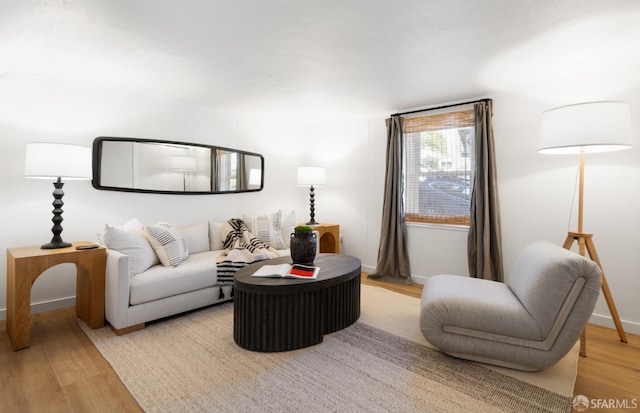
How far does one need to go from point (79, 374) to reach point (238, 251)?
1.60m

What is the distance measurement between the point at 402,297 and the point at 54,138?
384 centimetres

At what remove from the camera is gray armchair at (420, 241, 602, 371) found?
1873 mm

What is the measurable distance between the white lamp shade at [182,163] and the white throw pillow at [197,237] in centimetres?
73

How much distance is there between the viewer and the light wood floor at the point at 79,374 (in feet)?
5.62

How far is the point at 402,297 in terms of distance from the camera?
3.50m

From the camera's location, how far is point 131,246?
272 centimetres

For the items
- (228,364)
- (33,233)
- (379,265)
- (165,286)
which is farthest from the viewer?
(379,265)

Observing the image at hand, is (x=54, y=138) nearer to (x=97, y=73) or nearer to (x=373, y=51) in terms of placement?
(x=97, y=73)

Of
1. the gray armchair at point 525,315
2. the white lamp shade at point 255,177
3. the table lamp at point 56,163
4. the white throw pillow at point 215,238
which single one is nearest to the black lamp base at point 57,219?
the table lamp at point 56,163

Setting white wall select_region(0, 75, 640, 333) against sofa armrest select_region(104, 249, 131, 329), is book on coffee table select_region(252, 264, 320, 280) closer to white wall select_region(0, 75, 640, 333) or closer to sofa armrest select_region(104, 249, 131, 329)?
sofa armrest select_region(104, 249, 131, 329)

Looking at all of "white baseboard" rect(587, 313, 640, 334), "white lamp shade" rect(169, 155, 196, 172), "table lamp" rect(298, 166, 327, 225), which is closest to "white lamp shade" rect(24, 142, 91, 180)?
"white lamp shade" rect(169, 155, 196, 172)

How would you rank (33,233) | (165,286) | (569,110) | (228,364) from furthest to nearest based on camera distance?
(33,233), (165,286), (569,110), (228,364)

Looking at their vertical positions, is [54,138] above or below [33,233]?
above

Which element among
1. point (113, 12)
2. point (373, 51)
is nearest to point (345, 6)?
point (373, 51)
